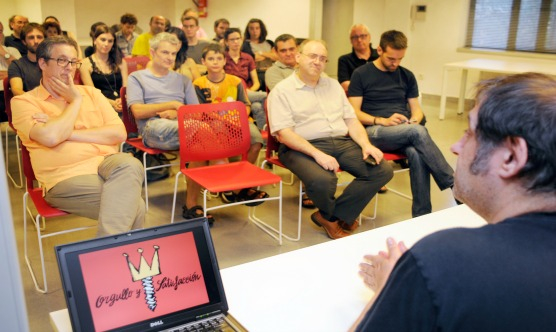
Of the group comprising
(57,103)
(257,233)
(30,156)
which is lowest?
(257,233)

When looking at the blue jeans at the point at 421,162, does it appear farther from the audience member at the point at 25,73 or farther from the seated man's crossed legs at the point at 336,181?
the audience member at the point at 25,73

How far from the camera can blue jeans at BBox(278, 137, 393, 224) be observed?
3.48m

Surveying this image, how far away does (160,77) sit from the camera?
403 cm

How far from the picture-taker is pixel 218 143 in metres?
3.62

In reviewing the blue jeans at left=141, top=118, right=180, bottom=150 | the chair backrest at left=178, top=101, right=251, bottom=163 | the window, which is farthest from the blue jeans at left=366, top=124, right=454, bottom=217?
the window

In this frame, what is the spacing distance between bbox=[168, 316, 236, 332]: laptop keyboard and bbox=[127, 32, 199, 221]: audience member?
2.51m

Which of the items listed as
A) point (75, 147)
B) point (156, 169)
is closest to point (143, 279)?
point (75, 147)

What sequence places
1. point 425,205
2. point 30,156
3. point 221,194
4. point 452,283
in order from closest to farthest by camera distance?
point 452,283 → point 30,156 → point 425,205 → point 221,194

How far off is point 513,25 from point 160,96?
603 centimetres

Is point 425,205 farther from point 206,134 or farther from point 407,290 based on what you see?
point 407,290

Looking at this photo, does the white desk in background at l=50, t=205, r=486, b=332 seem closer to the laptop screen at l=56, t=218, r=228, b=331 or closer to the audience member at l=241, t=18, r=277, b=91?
the laptop screen at l=56, t=218, r=228, b=331

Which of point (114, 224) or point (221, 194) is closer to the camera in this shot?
point (114, 224)

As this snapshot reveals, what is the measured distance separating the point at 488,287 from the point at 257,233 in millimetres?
2912

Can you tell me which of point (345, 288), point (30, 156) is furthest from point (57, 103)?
point (345, 288)
